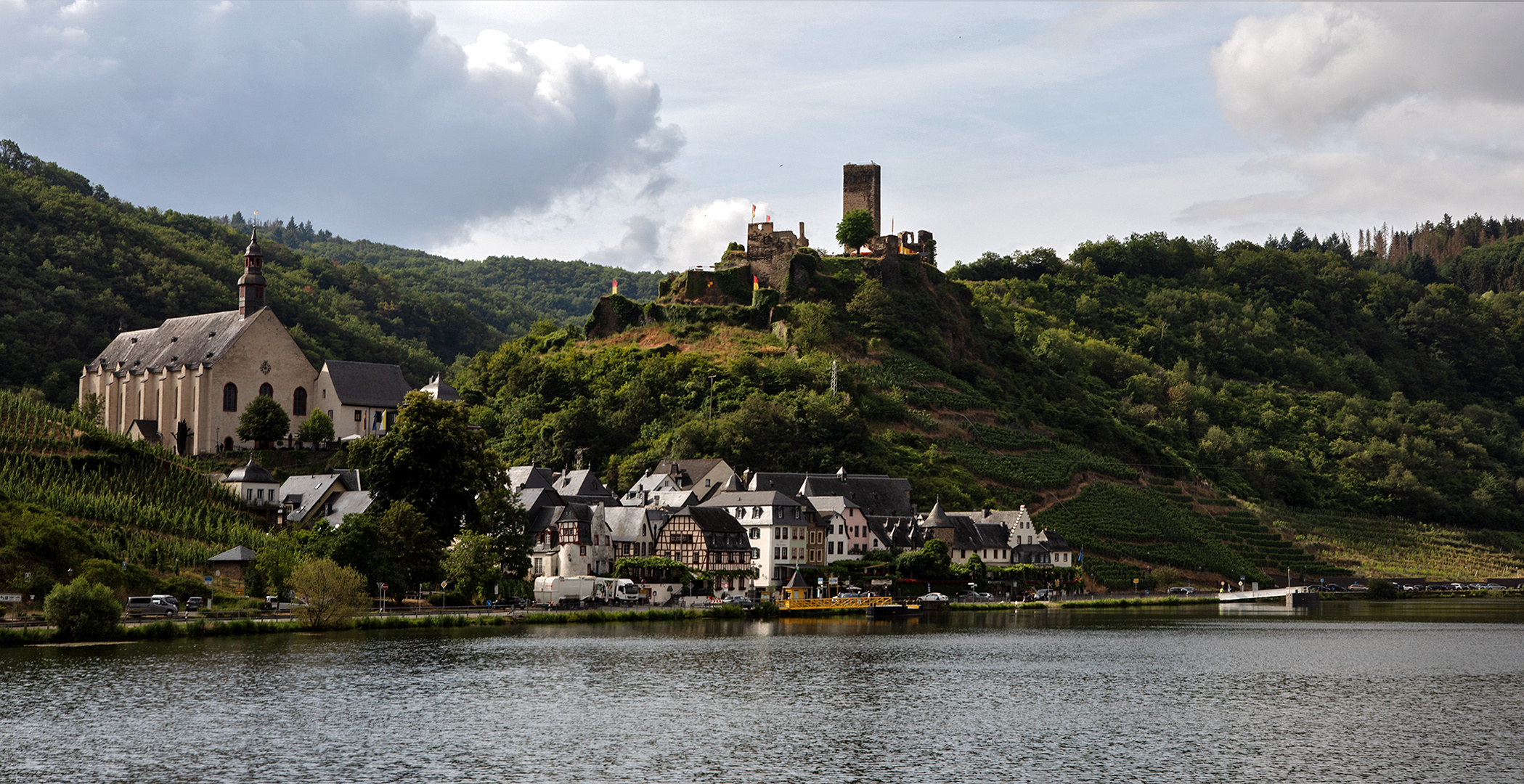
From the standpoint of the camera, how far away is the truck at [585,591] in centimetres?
8119

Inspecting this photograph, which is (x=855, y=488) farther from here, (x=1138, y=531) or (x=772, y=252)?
(x=772, y=252)

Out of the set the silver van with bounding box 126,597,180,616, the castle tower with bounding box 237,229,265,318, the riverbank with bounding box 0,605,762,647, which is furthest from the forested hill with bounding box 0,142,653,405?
the riverbank with bounding box 0,605,762,647

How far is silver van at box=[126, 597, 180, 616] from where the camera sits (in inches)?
2454

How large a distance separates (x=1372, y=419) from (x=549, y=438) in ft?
375

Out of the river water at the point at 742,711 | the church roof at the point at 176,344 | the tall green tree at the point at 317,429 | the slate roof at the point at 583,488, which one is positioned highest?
the church roof at the point at 176,344

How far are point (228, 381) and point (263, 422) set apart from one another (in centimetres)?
563

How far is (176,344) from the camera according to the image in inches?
4532

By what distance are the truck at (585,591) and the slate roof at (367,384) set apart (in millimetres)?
36342

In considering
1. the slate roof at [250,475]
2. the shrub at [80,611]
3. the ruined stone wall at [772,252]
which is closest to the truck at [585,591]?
the slate roof at [250,475]

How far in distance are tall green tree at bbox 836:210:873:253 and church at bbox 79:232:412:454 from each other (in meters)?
59.1

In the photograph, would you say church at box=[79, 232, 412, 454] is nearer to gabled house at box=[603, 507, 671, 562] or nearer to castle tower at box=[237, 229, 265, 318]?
castle tower at box=[237, 229, 265, 318]

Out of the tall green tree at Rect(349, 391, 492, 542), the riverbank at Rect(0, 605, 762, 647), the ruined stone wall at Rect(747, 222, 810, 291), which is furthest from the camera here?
the ruined stone wall at Rect(747, 222, 810, 291)

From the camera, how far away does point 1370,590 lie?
12562cm

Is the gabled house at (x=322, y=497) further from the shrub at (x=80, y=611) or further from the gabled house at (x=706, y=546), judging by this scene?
the shrub at (x=80, y=611)
